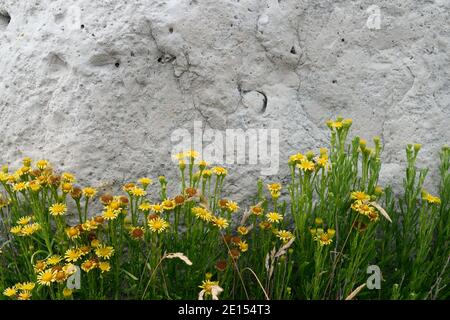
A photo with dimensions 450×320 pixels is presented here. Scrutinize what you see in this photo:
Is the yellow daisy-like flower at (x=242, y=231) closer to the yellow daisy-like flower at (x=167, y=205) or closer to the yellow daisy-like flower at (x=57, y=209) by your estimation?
the yellow daisy-like flower at (x=167, y=205)

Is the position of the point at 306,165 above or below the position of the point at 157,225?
above

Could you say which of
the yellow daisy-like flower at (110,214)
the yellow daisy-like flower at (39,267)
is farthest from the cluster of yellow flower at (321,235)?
the yellow daisy-like flower at (39,267)

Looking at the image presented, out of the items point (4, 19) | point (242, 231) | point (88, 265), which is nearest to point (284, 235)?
point (242, 231)

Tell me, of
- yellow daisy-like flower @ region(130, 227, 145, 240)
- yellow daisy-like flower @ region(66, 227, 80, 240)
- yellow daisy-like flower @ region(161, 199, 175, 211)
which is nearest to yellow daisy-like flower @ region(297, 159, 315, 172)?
yellow daisy-like flower @ region(161, 199, 175, 211)

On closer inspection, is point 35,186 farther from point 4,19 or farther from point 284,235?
point 4,19

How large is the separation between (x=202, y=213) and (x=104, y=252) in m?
0.53

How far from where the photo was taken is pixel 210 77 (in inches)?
138

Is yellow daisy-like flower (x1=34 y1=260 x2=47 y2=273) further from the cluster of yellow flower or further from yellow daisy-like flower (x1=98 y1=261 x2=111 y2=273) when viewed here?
the cluster of yellow flower

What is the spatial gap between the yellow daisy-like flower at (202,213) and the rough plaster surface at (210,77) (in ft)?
1.94

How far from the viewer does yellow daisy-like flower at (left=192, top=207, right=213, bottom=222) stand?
9.32 ft

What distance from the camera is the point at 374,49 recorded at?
3717 millimetres

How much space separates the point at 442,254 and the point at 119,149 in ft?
6.56

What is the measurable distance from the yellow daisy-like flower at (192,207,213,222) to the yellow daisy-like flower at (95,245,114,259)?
46 cm

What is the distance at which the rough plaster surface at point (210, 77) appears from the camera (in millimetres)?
3391
